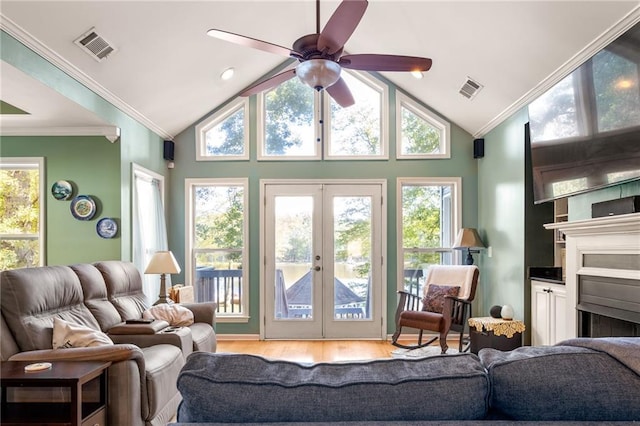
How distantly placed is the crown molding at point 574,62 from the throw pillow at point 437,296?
73.6 inches

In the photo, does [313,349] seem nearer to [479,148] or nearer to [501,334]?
[501,334]

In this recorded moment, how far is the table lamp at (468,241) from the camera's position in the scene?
198 inches

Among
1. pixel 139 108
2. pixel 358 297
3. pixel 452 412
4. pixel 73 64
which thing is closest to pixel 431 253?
pixel 358 297

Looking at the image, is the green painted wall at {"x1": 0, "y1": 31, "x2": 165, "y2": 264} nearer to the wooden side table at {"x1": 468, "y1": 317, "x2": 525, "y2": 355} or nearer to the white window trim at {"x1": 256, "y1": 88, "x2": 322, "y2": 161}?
the white window trim at {"x1": 256, "y1": 88, "x2": 322, "y2": 161}

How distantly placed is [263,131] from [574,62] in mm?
3498

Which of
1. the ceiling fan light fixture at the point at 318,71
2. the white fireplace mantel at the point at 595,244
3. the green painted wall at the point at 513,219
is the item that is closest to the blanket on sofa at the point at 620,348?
the white fireplace mantel at the point at 595,244

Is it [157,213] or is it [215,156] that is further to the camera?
[215,156]

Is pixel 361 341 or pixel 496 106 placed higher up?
pixel 496 106

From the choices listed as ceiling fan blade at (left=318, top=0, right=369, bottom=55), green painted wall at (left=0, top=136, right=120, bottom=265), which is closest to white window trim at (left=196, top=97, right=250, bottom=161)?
green painted wall at (left=0, top=136, right=120, bottom=265)

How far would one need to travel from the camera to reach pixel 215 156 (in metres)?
5.61

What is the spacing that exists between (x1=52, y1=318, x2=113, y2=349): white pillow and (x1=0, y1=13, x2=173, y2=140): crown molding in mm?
1791

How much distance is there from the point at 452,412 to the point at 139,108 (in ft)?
13.9

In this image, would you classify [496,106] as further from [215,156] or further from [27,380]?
[27,380]

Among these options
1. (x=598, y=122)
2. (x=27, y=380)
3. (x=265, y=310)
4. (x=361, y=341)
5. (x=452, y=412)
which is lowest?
(x=361, y=341)
